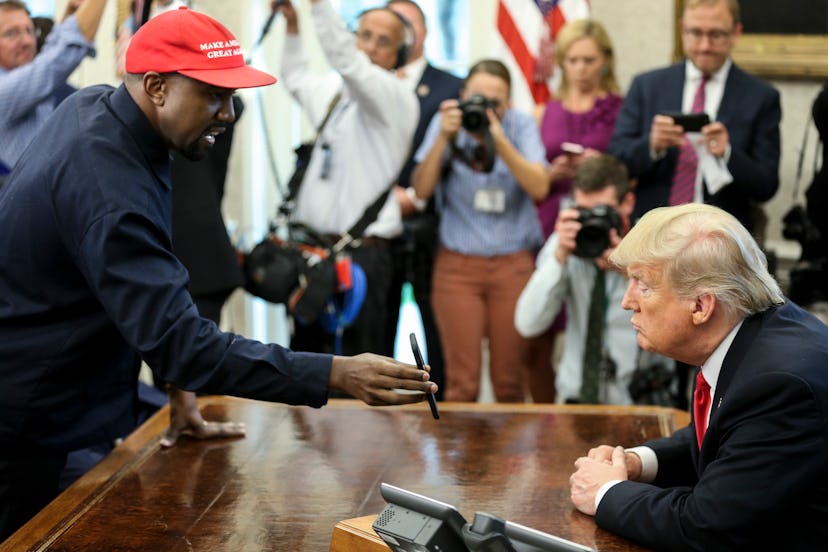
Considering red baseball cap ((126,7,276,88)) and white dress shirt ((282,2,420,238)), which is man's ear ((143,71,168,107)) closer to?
red baseball cap ((126,7,276,88))

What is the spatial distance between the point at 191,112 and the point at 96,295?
1.36 ft

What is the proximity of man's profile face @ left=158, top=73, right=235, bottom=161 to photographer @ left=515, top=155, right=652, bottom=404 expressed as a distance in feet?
5.41

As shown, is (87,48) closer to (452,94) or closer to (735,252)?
(452,94)

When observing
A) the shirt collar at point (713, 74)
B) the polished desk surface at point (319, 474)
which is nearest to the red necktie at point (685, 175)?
the shirt collar at point (713, 74)

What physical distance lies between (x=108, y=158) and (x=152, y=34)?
26 centimetres

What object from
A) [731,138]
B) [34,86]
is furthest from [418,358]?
[731,138]

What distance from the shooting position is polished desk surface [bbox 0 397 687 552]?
228cm

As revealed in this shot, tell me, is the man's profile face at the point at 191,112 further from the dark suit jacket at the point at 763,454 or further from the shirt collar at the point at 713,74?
the shirt collar at the point at 713,74

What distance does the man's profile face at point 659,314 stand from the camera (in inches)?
85.6

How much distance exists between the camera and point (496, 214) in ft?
15.4

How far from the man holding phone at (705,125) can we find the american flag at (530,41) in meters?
0.94

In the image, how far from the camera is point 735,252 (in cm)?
212

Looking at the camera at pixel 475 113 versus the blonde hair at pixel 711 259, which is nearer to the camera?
the blonde hair at pixel 711 259

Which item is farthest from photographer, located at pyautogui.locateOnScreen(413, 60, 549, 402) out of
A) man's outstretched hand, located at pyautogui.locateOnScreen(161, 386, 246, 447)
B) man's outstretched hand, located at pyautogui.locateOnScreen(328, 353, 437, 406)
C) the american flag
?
man's outstretched hand, located at pyautogui.locateOnScreen(328, 353, 437, 406)
